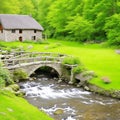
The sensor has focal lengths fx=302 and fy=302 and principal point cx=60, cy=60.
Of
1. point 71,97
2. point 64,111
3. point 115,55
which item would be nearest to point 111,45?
point 115,55

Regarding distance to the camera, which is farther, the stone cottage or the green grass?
the stone cottage

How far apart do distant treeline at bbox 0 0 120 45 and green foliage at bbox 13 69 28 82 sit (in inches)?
1156

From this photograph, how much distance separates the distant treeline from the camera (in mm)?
78788

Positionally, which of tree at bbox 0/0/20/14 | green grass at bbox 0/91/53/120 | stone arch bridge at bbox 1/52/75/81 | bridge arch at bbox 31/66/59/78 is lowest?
bridge arch at bbox 31/66/59/78

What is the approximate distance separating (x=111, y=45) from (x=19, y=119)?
52653 millimetres

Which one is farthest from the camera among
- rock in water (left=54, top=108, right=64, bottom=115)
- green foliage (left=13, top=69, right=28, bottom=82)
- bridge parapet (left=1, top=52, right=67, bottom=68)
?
bridge parapet (left=1, top=52, right=67, bottom=68)

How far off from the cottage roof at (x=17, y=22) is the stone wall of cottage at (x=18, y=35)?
1.41m

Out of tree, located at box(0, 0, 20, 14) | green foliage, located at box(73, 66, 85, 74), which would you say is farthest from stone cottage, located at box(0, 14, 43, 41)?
green foliage, located at box(73, 66, 85, 74)

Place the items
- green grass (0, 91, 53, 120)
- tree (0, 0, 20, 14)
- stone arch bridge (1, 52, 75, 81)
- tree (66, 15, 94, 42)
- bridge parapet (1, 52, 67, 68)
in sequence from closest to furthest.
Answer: green grass (0, 91, 53, 120) → stone arch bridge (1, 52, 75, 81) → bridge parapet (1, 52, 67, 68) → tree (66, 15, 94, 42) → tree (0, 0, 20, 14)

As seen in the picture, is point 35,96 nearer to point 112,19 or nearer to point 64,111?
point 64,111

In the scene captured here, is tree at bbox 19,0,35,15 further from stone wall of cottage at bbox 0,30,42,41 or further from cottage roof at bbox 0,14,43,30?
stone wall of cottage at bbox 0,30,42,41

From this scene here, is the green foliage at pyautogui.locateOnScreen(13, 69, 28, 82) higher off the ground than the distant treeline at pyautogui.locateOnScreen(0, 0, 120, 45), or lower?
lower

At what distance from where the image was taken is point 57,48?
7175 cm

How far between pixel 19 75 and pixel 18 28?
35695mm
